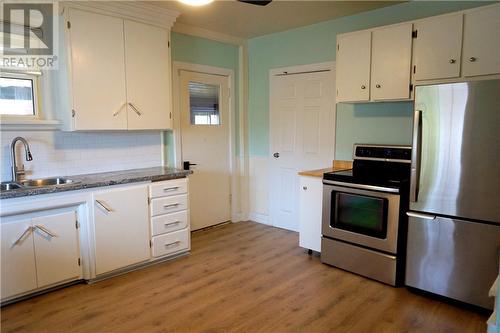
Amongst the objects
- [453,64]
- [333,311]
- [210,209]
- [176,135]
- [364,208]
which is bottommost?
[333,311]

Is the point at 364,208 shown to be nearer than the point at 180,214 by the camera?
Yes

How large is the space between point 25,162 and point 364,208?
2962mm

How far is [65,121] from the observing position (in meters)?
3.01

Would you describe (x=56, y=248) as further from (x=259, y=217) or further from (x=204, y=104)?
(x=259, y=217)

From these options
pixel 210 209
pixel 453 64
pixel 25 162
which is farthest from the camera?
pixel 210 209

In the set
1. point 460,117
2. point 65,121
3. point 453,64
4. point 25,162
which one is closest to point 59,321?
point 25,162

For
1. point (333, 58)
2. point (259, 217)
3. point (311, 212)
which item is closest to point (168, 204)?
point (311, 212)

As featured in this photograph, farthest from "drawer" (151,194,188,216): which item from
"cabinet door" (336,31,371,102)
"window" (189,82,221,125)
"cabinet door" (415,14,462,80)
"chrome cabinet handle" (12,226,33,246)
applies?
"cabinet door" (415,14,462,80)

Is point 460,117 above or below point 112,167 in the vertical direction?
above

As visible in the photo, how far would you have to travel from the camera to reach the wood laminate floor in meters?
2.34

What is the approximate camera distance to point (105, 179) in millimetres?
3014

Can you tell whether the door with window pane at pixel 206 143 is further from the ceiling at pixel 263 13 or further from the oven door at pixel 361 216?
the oven door at pixel 361 216

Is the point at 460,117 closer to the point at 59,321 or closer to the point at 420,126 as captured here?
the point at 420,126

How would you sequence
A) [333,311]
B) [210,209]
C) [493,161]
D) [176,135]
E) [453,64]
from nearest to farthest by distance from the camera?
1. [493,161]
2. [333,311]
3. [453,64]
4. [176,135]
5. [210,209]
